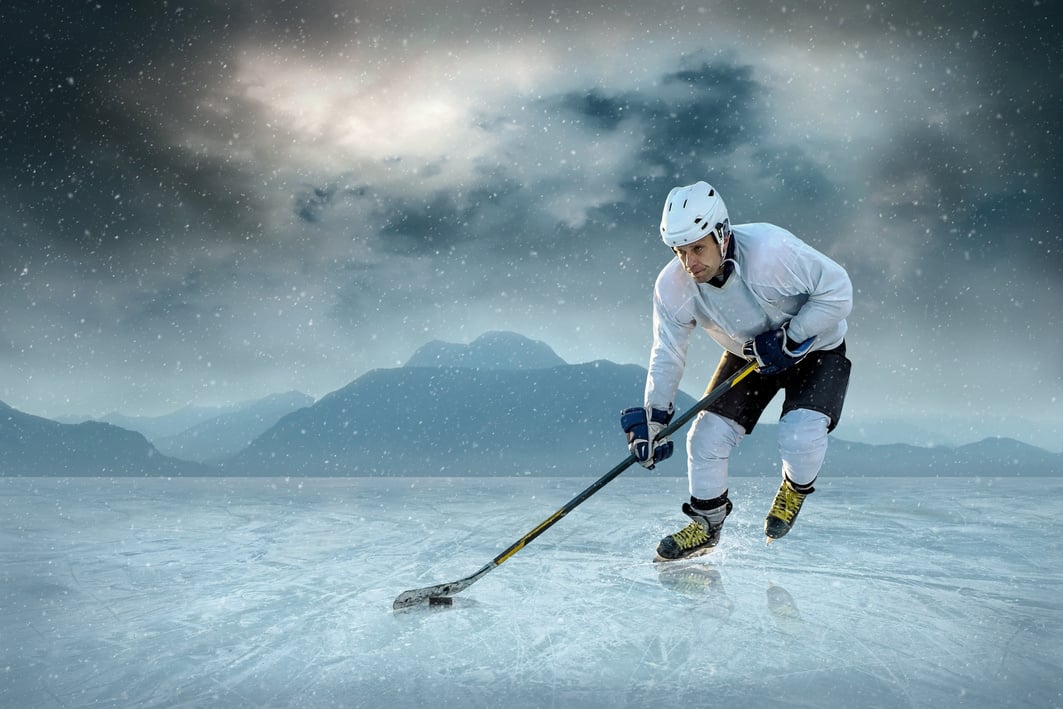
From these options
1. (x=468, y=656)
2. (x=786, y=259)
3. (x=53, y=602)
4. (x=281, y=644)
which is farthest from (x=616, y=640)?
(x=53, y=602)

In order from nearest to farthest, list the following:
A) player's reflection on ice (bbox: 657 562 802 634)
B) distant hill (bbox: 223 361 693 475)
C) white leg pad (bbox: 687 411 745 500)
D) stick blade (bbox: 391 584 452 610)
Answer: player's reflection on ice (bbox: 657 562 802 634), stick blade (bbox: 391 584 452 610), white leg pad (bbox: 687 411 745 500), distant hill (bbox: 223 361 693 475)

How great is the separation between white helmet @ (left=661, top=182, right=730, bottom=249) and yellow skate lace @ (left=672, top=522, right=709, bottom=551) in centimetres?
156

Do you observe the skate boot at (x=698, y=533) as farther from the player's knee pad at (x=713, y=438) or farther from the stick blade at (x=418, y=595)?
the stick blade at (x=418, y=595)

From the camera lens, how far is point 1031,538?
497 cm

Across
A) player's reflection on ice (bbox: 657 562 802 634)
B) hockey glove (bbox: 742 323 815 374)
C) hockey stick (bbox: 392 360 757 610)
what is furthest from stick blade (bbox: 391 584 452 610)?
hockey glove (bbox: 742 323 815 374)

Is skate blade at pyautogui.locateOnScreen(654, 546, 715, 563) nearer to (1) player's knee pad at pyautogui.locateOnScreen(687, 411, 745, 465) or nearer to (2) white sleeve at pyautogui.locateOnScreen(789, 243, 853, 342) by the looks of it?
(1) player's knee pad at pyautogui.locateOnScreen(687, 411, 745, 465)

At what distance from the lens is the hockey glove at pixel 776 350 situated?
3336 millimetres

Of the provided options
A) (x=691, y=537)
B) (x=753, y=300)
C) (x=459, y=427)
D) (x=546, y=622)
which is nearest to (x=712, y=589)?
(x=691, y=537)

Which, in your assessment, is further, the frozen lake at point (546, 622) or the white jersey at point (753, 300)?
the white jersey at point (753, 300)

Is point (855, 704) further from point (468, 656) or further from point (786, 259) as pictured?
point (786, 259)

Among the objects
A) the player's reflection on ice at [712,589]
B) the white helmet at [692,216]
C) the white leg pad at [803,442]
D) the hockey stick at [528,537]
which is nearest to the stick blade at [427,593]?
the hockey stick at [528,537]

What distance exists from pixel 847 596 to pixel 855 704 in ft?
4.13

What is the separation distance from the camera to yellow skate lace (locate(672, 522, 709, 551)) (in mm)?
3729

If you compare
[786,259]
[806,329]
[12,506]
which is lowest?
[12,506]
